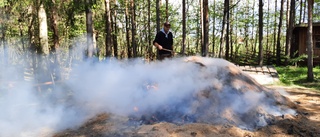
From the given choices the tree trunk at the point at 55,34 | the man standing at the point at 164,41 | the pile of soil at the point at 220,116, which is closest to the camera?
the pile of soil at the point at 220,116

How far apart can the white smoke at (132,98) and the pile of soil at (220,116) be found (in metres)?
0.03

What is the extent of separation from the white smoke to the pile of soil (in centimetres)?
3

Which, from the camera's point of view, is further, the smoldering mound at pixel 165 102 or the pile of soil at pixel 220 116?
the smoldering mound at pixel 165 102

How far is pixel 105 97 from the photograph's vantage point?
7.58 metres

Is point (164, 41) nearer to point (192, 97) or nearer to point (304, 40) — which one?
point (192, 97)

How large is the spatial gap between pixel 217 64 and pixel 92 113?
339cm

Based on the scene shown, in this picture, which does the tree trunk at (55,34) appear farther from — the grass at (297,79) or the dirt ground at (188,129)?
the grass at (297,79)

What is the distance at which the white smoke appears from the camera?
555cm

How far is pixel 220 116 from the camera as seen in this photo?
5.20 m

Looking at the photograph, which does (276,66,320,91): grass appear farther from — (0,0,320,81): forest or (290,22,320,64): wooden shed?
(290,22,320,64): wooden shed

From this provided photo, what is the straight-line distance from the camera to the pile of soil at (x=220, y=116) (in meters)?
4.68

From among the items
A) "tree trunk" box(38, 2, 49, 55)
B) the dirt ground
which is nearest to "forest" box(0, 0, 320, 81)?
"tree trunk" box(38, 2, 49, 55)

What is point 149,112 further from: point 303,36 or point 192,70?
point 303,36

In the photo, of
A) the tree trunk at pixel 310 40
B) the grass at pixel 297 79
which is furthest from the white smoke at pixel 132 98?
the tree trunk at pixel 310 40
